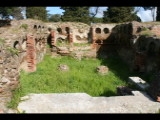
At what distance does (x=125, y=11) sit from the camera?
3184 centimetres

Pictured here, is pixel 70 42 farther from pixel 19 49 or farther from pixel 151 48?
pixel 151 48

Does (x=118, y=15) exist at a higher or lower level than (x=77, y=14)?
lower

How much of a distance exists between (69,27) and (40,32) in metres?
3.88

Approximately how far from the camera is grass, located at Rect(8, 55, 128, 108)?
34.4 feet

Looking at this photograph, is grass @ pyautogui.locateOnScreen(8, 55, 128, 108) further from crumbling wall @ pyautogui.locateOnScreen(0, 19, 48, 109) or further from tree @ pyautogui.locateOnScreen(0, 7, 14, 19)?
tree @ pyautogui.locateOnScreen(0, 7, 14, 19)

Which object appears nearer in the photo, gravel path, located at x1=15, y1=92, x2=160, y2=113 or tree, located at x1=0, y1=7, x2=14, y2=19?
gravel path, located at x1=15, y1=92, x2=160, y2=113

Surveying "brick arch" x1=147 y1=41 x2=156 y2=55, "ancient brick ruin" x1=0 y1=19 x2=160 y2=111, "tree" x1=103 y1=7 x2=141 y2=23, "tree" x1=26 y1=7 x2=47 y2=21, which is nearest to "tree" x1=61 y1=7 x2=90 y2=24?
"tree" x1=103 y1=7 x2=141 y2=23

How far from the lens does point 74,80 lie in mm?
12148

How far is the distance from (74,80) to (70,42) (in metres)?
8.23

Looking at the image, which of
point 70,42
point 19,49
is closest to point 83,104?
point 19,49

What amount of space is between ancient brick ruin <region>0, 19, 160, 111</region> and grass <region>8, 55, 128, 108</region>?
60 cm

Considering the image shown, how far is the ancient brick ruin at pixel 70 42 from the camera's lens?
714cm

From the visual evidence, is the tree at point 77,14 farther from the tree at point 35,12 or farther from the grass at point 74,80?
the grass at point 74,80
